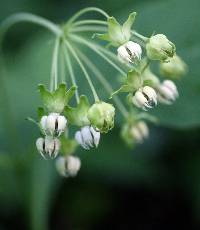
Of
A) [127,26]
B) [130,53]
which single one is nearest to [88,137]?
[130,53]

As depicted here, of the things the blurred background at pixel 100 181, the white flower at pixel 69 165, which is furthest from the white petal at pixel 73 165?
the blurred background at pixel 100 181

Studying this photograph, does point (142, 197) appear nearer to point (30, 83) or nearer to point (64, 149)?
point (30, 83)

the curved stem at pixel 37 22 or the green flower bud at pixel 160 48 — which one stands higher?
the curved stem at pixel 37 22

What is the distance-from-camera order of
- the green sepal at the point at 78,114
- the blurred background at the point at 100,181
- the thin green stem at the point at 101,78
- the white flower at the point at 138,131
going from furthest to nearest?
the blurred background at the point at 100,181 → the white flower at the point at 138,131 → the thin green stem at the point at 101,78 → the green sepal at the point at 78,114

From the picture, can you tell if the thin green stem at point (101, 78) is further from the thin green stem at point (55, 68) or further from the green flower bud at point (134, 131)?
the thin green stem at point (55, 68)

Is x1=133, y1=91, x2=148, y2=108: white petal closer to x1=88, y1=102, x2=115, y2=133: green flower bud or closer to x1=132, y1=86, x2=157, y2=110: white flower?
x1=132, y1=86, x2=157, y2=110: white flower

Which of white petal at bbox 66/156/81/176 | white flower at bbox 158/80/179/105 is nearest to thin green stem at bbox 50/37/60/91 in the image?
white petal at bbox 66/156/81/176
